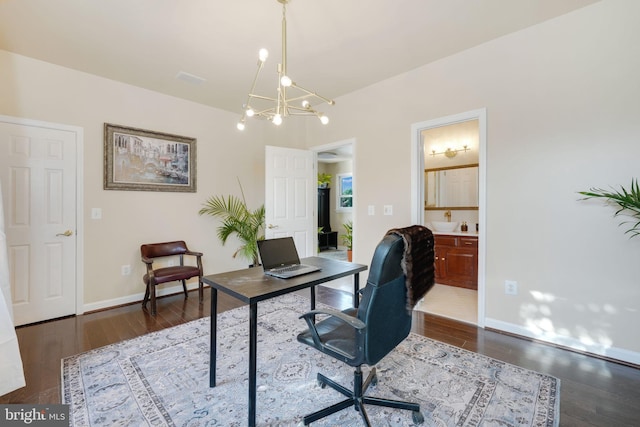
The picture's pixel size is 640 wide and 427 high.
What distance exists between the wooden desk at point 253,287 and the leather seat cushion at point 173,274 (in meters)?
1.68

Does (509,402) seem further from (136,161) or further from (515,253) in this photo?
(136,161)

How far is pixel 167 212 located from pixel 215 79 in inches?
72.0

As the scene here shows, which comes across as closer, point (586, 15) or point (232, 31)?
point (586, 15)

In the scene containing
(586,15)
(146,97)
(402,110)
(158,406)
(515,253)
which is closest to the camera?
(158,406)

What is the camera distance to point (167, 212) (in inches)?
150

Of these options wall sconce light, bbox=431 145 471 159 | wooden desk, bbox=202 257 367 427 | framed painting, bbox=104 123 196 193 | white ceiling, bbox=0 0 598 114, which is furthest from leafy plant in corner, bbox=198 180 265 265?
wall sconce light, bbox=431 145 471 159

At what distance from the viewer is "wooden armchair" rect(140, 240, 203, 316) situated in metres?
3.13

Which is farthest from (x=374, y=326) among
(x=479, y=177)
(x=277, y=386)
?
(x=479, y=177)

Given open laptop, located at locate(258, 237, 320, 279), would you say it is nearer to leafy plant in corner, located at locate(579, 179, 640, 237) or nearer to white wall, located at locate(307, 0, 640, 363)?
white wall, located at locate(307, 0, 640, 363)

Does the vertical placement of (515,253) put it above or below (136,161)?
below

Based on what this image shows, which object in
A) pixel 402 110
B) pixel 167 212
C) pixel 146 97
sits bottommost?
pixel 167 212

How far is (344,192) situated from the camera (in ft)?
26.8

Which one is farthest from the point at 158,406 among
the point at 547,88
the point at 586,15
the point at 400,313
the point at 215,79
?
the point at 586,15

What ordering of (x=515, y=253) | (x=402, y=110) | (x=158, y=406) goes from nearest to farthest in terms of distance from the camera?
(x=158, y=406), (x=515, y=253), (x=402, y=110)
